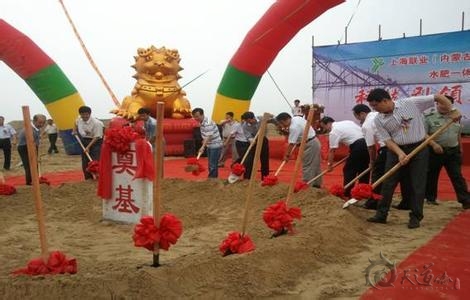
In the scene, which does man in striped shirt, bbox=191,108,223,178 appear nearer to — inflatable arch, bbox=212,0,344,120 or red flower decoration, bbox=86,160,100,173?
red flower decoration, bbox=86,160,100,173

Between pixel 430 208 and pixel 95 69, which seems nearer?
pixel 430 208

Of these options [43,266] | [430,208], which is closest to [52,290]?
[43,266]

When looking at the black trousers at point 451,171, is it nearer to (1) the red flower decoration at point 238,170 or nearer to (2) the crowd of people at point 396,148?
(2) the crowd of people at point 396,148

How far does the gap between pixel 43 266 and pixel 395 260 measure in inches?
92.7

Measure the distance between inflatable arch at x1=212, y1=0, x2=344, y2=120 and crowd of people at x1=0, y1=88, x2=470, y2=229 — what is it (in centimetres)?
328

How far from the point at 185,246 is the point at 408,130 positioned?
7.81ft

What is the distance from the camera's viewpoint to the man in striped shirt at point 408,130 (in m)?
4.16

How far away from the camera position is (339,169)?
379 inches

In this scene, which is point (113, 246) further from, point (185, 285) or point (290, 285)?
point (290, 285)

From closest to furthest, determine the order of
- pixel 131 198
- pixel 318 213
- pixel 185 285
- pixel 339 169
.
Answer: pixel 185 285
pixel 318 213
pixel 131 198
pixel 339 169

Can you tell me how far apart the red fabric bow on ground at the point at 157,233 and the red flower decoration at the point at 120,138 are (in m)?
2.32

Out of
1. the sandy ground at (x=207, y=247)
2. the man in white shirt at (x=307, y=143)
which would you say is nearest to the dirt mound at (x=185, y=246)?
the sandy ground at (x=207, y=247)

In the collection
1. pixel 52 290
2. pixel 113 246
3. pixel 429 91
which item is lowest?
pixel 113 246

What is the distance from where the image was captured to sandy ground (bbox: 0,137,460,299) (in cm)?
254
